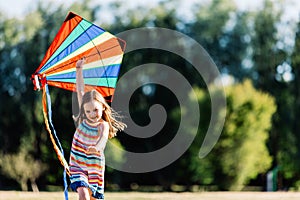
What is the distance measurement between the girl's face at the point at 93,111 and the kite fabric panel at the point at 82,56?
0.90 m

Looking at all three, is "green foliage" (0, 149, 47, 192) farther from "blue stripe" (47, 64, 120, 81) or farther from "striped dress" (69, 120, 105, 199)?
"striped dress" (69, 120, 105, 199)

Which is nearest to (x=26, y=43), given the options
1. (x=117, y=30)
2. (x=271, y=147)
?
(x=117, y=30)

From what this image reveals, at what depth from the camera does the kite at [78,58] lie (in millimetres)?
6707

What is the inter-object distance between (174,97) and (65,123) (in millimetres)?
4893

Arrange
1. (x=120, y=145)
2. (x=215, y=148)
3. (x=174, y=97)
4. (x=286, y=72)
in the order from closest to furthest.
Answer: (x=215, y=148) → (x=120, y=145) → (x=174, y=97) → (x=286, y=72)

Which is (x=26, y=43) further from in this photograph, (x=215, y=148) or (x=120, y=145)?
(x=215, y=148)

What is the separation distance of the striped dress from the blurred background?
1438 cm

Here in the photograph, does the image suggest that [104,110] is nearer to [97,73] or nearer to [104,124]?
[104,124]

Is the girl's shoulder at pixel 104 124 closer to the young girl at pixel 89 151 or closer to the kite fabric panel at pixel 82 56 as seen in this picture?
the young girl at pixel 89 151

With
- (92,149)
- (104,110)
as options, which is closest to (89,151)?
(92,149)

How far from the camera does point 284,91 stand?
2531cm

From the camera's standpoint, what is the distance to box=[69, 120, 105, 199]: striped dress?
593 centimetres

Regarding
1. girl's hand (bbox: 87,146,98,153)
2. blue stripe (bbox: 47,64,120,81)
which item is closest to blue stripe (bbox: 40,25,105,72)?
blue stripe (bbox: 47,64,120,81)

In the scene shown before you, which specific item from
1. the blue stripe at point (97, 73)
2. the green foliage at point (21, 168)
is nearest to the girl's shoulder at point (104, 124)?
the blue stripe at point (97, 73)
